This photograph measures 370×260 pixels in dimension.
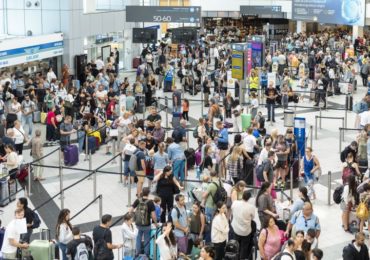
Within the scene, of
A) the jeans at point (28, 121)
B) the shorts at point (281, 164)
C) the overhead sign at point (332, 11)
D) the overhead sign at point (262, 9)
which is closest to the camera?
the shorts at point (281, 164)

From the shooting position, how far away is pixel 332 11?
41844 mm

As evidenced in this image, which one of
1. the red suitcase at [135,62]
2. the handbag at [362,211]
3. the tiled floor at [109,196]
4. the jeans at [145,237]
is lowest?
the tiled floor at [109,196]

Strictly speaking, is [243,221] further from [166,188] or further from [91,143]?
[91,143]

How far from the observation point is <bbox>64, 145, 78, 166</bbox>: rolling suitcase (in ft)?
61.6

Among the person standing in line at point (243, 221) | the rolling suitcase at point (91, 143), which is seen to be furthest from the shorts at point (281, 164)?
the rolling suitcase at point (91, 143)

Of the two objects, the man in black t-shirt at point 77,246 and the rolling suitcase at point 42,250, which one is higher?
the man in black t-shirt at point 77,246

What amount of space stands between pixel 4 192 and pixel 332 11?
30489mm

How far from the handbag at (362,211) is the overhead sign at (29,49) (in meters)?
16.6

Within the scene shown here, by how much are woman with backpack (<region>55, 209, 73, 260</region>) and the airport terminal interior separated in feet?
0.08

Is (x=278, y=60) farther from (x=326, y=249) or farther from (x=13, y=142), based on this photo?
(x=326, y=249)

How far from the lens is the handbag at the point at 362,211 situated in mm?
12617

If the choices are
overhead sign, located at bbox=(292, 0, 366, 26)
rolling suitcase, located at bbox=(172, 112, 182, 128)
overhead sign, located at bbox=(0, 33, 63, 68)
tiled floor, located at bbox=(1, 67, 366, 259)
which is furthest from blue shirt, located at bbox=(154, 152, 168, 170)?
overhead sign, located at bbox=(292, 0, 366, 26)

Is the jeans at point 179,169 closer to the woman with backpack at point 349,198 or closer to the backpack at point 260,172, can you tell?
the backpack at point 260,172

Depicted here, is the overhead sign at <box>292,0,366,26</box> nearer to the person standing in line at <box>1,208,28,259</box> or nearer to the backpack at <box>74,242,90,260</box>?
the person standing in line at <box>1,208,28,259</box>
